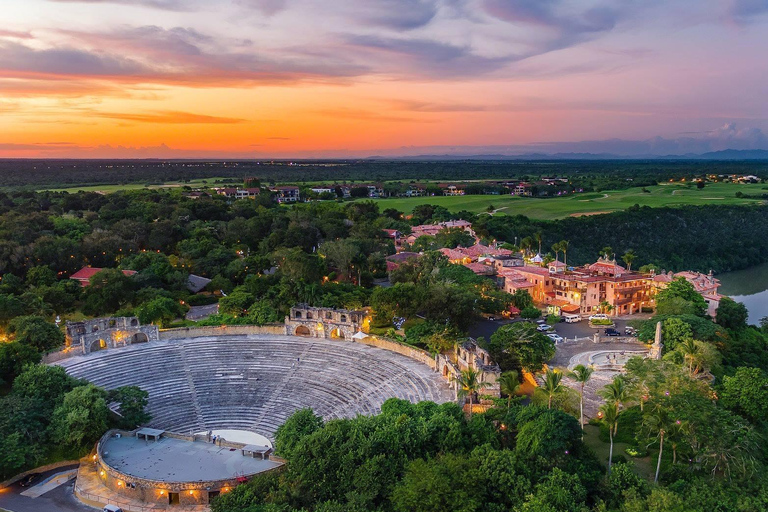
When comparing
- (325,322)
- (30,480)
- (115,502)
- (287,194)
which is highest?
(287,194)

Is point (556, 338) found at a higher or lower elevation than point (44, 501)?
higher

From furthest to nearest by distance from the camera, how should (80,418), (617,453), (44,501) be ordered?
1. (617,453)
2. (80,418)
3. (44,501)

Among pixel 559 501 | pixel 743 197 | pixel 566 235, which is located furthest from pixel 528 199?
pixel 559 501

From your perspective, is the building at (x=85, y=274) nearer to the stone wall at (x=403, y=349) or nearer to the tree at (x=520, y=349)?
the stone wall at (x=403, y=349)

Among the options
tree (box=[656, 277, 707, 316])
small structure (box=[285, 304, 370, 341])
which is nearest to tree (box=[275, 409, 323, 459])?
small structure (box=[285, 304, 370, 341])

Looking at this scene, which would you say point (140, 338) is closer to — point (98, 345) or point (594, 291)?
point (98, 345)

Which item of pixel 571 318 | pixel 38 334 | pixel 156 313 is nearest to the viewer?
pixel 38 334

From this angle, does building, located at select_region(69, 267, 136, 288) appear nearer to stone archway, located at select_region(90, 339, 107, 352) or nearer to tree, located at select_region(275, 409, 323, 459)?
stone archway, located at select_region(90, 339, 107, 352)

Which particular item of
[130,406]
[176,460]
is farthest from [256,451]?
[130,406]
